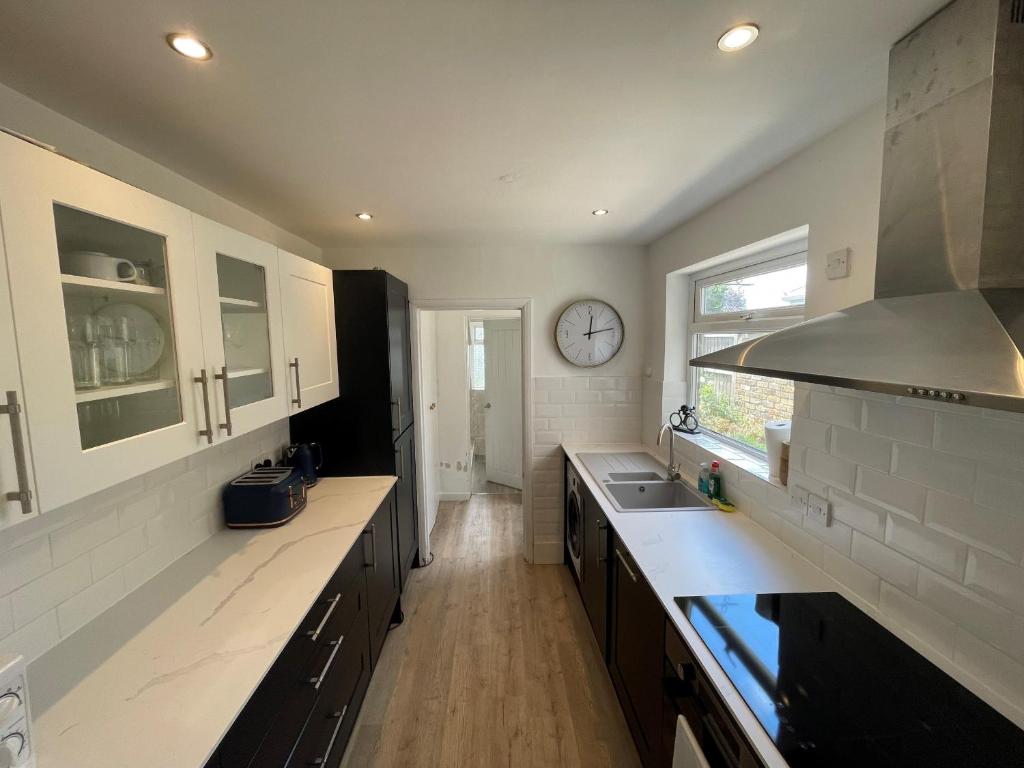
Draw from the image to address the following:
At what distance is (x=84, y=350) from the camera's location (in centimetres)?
88

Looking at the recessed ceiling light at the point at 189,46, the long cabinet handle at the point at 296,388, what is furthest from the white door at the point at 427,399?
the recessed ceiling light at the point at 189,46

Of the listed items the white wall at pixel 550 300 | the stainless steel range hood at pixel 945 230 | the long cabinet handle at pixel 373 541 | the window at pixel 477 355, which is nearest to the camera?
the stainless steel range hood at pixel 945 230

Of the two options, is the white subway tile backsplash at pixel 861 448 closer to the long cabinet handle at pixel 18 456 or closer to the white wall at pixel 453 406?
the long cabinet handle at pixel 18 456

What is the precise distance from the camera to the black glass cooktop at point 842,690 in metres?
0.76

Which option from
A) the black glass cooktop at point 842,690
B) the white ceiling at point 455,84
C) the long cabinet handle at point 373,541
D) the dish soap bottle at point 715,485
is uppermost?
the white ceiling at point 455,84

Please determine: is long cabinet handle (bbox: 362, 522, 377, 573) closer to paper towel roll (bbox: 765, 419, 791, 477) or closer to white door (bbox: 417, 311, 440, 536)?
white door (bbox: 417, 311, 440, 536)

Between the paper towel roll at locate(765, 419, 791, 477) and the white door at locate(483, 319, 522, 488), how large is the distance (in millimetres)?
3002

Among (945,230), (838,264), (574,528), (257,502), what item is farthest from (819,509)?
(257,502)

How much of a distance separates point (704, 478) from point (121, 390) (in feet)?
7.20

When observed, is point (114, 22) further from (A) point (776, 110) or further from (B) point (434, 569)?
(B) point (434, 569)

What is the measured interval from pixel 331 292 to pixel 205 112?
1.08m

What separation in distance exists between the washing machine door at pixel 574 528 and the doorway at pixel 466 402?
1.10 ft

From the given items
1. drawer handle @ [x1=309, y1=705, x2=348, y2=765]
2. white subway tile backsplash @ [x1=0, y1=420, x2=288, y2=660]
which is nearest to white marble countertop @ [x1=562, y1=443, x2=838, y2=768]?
drawer handle @ [x1=309, y1=705, x2=348, y2=765]

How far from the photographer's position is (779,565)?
1.40 m
